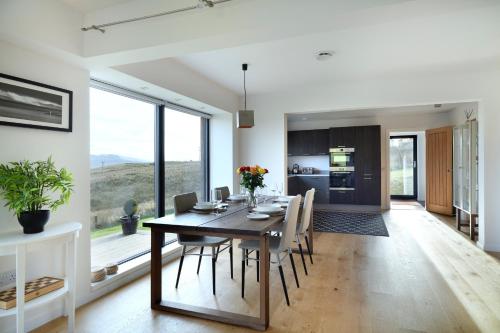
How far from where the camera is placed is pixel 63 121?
254cm

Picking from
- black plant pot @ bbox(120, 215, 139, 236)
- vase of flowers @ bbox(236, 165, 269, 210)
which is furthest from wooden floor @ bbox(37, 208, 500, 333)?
vase of flowers @ bbox(236, 165, 269, 210)

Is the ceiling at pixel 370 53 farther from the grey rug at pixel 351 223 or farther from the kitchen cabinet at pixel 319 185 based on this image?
the kitchen cabinet at pixel 319 185

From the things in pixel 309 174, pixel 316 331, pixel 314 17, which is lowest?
pixel 316 331

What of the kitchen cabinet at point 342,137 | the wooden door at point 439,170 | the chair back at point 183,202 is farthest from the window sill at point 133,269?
the wooden door at point 439,170

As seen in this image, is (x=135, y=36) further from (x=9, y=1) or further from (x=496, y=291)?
(x=496, y=291)

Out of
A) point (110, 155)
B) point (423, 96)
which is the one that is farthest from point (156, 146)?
point (423, 96)

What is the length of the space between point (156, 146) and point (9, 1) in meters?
2.16

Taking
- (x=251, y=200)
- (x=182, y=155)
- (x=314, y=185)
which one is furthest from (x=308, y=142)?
(x=251, y=200)

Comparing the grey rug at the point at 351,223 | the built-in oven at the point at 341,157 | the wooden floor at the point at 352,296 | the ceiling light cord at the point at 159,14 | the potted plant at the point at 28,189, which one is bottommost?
the wooden floor at the point at 352,296

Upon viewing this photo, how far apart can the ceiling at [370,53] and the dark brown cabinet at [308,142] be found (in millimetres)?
3096

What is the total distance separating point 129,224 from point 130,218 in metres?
0.07

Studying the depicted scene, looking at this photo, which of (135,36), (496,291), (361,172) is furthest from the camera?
(361,172)

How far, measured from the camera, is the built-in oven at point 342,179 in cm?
743

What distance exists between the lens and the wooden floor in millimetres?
2309
